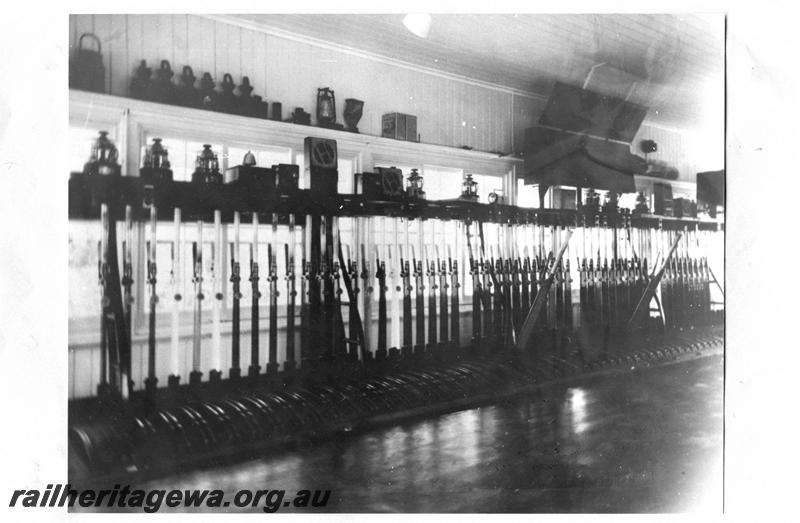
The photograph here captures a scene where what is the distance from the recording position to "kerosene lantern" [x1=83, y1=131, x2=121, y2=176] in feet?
7.91

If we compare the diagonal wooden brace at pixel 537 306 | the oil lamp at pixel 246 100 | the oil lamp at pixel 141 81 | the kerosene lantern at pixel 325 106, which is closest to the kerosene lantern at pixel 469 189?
the diagonal wooden brace at pixel 537 306

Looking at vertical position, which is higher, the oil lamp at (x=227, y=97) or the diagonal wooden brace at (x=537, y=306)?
the oil lamp at (x=227, y=97)

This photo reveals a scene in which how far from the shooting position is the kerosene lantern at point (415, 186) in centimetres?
306

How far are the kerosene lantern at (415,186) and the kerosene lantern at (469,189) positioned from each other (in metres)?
0.30

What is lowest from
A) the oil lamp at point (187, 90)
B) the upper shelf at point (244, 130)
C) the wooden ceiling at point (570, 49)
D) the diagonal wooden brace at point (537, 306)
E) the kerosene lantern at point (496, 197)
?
the diagonal wooden brace at point (537, 306)

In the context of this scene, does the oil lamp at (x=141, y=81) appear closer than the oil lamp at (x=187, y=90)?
Yes

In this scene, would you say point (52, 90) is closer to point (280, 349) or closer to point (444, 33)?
point (280, 349)

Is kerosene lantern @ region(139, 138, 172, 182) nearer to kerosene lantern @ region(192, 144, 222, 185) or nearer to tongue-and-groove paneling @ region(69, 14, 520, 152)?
kerosene lantern @ region(192, 144, 222, 185)

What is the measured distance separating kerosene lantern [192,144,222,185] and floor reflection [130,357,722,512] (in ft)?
4.13

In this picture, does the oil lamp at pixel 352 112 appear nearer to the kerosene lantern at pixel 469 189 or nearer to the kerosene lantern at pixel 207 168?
the kerosene lantern at pixel 469 189

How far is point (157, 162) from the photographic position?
262 centimetres

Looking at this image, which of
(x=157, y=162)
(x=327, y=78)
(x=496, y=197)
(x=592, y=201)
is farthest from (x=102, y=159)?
(x=592, y=201)

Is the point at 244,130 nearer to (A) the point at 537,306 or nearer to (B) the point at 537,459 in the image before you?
(A) the point at 537,306

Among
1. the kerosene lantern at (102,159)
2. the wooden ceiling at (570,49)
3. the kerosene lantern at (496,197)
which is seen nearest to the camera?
the kerosene lantern at (102,159)
